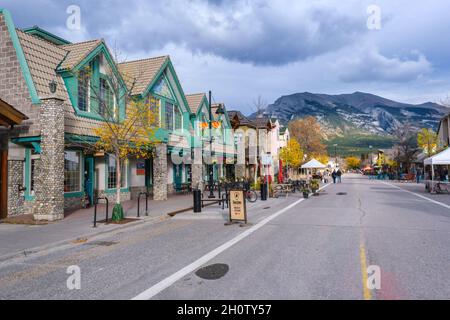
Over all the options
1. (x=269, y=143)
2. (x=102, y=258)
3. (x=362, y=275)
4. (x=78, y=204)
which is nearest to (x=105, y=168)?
(x=78, y=204)

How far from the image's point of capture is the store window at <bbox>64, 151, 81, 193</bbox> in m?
15.4

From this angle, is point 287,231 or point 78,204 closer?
point 287,231

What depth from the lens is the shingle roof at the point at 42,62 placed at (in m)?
14.1

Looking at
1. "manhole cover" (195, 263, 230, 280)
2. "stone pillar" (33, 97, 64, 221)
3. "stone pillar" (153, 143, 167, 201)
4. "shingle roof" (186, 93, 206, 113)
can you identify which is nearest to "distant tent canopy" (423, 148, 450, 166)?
"shingle roof" (186, 93, 206, 113)

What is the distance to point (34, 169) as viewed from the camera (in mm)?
13688

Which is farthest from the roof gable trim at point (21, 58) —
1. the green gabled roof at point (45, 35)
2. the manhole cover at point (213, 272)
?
the manhole cover at point (213, 272)

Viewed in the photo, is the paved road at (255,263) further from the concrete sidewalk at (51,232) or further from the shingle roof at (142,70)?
the shingle roof at (142,70)

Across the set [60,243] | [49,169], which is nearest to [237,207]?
[60,243]

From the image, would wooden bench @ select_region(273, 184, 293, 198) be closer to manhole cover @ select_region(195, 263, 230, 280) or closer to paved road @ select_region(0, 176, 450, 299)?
paved road @ select_region(0, 176, 450, 299)

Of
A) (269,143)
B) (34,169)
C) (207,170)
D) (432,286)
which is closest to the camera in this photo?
(432,286)

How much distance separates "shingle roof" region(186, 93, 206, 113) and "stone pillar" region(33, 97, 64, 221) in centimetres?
1542
